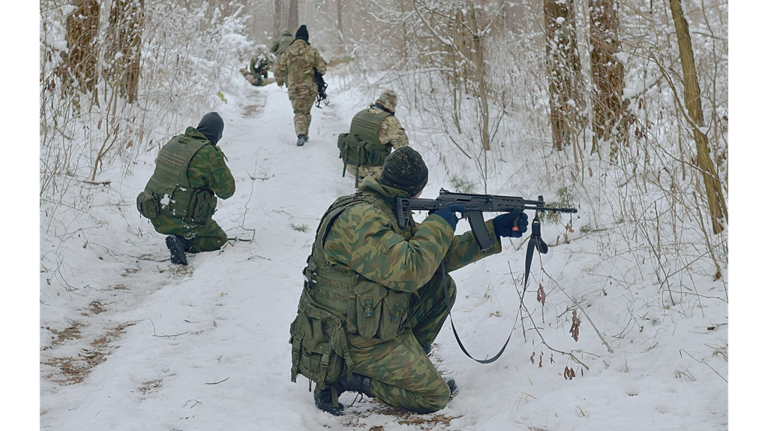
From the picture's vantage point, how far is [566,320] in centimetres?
359

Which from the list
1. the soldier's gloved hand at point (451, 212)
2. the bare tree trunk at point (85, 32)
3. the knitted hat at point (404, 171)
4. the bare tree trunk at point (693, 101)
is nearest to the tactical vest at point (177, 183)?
the bare tree trunk at point (85, 32)

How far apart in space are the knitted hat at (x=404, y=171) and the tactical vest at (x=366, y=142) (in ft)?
14.6

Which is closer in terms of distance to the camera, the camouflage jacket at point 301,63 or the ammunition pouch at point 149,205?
the ammunition pouch at point 149,205

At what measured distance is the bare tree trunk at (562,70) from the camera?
5766 millimetres

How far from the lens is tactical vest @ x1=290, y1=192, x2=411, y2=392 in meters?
3.12

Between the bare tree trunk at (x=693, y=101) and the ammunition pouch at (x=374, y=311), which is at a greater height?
the bare tree trunk at (x=693, y=101)

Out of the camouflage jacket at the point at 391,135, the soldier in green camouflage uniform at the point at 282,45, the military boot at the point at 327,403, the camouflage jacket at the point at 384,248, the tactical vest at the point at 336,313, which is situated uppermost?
the soldier in green camouflage uniform at the point at 282,45

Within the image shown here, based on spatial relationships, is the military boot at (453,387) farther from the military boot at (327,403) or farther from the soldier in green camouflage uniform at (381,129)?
the soldier in green camouflage uniform at (381,129)

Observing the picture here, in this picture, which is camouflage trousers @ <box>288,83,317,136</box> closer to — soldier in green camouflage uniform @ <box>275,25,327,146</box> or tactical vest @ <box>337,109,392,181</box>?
soldier in green camouflage uniform @ <box>275,25,327,146</box>

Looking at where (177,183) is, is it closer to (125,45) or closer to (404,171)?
(125,45)
